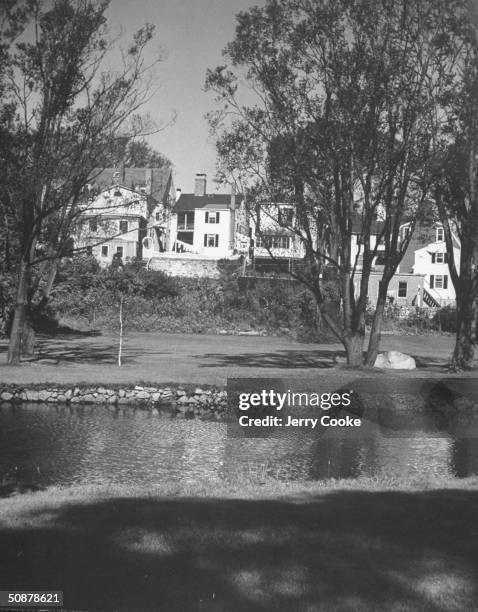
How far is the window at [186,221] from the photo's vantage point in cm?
9081

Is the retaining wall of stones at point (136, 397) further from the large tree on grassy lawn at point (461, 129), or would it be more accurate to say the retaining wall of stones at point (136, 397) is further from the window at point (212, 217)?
the window at point (212, 217)

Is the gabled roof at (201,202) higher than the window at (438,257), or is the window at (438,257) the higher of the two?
the gabled roof at (201,202)

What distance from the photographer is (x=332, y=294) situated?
54.2 metres

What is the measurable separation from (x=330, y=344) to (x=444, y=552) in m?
43.2

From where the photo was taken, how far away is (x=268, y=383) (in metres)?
24.1

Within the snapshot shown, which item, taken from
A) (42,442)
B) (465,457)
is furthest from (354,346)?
(42,442)

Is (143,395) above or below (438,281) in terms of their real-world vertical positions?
below

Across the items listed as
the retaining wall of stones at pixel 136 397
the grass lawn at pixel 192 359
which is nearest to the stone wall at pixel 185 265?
the grass lawn at pixel 192 359

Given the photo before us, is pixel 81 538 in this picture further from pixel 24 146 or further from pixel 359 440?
pixel 24 146

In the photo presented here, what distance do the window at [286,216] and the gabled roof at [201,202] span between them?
58540mm

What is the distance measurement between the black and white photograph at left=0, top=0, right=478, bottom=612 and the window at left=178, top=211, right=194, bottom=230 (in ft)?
149

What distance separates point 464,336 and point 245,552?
2577 cm

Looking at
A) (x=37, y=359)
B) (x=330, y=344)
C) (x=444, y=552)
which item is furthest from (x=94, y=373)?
(x=330, y=344)

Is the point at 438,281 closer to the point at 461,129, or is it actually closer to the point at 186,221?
the point at 186,221
